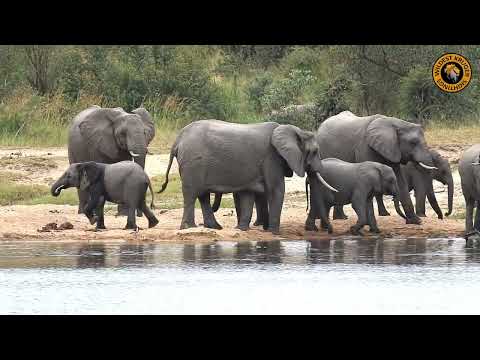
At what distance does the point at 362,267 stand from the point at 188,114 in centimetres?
1664

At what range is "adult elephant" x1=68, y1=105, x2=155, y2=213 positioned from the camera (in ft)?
76.8

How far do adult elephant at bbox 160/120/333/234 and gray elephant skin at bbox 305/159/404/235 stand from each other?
0.23m

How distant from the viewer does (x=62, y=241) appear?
2028 cm

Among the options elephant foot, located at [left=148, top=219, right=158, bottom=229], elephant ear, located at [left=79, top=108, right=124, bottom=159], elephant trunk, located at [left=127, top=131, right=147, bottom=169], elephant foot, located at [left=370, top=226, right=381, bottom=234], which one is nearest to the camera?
elephant foot, located at [left=370, top=226, right=381, bottom=234]

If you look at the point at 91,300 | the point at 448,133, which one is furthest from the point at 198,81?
the point at 91,300

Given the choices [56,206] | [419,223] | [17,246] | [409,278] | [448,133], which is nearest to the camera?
[409,278]

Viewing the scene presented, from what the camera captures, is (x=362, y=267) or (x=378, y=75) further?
(x=378, y=75)

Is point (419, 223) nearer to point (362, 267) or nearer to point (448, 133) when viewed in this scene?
point (362, 267)

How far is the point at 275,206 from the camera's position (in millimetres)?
20734

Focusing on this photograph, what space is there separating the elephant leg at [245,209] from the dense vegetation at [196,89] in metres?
10.4

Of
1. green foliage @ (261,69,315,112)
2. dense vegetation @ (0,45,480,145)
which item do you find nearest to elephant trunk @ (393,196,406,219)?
dense vegetation @ (0,45,480,145)

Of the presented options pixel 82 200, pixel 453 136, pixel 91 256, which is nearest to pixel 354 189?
pixel 91 256

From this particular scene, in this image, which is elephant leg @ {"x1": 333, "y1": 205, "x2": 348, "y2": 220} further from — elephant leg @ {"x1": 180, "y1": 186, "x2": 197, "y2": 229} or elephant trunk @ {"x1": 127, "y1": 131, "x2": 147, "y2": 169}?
elephant trunk @ {"x1": 127, "y1": 131, "x2": 147, "y2": 169}

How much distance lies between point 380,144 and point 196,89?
41.8 feet
